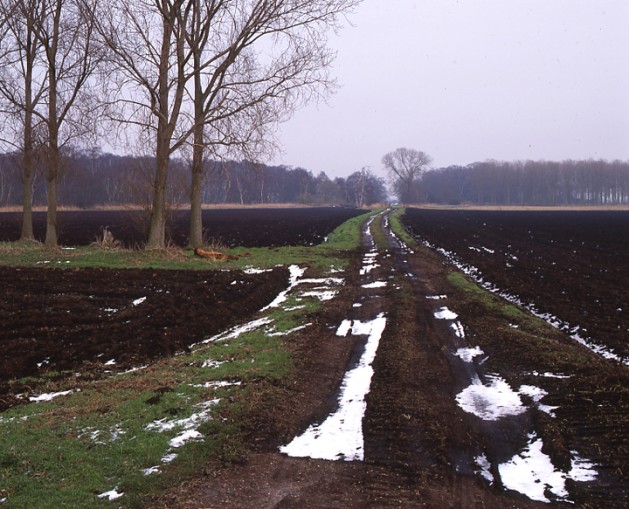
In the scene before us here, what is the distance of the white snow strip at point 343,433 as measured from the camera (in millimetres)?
Result: 5840

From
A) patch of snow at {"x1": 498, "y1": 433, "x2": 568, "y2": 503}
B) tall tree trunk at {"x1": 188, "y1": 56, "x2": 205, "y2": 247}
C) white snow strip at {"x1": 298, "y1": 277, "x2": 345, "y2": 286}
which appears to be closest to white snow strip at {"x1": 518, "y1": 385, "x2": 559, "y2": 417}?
patch of snow at {"x1": 498, "y1": 433, "x2": 568, "y2": 503}

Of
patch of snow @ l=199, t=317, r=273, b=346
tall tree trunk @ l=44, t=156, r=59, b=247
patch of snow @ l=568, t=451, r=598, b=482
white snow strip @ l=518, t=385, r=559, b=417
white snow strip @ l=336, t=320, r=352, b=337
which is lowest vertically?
patch of snow @ l=199, t=317, r=273, b=346

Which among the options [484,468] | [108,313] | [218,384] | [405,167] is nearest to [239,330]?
[108,313]

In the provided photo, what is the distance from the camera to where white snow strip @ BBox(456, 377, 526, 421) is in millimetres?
7010

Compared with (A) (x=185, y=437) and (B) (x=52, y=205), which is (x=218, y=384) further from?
(B) (x=52, y=205)

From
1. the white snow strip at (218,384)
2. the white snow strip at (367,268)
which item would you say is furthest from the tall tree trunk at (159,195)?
the white snow strip at (218,384)

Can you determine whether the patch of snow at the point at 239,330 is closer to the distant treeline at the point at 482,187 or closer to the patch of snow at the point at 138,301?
the patch of snow at the point at 138,301

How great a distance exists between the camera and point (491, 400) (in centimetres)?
749

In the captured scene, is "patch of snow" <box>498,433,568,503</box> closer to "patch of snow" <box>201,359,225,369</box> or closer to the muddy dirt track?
the muddy dirt track

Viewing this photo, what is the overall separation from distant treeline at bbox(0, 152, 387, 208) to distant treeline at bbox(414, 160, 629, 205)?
24576 mm

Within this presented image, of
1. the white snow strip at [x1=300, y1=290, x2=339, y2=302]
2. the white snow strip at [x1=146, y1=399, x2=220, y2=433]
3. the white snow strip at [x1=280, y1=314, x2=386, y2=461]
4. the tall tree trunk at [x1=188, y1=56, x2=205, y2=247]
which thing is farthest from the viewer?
the tall tree trunk at [x1=188, y1=56, x2=205, y2=247]

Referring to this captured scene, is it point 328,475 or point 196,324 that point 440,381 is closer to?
point 328,475

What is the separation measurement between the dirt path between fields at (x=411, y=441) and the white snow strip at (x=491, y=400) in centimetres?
2

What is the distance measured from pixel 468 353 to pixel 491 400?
249 cm
